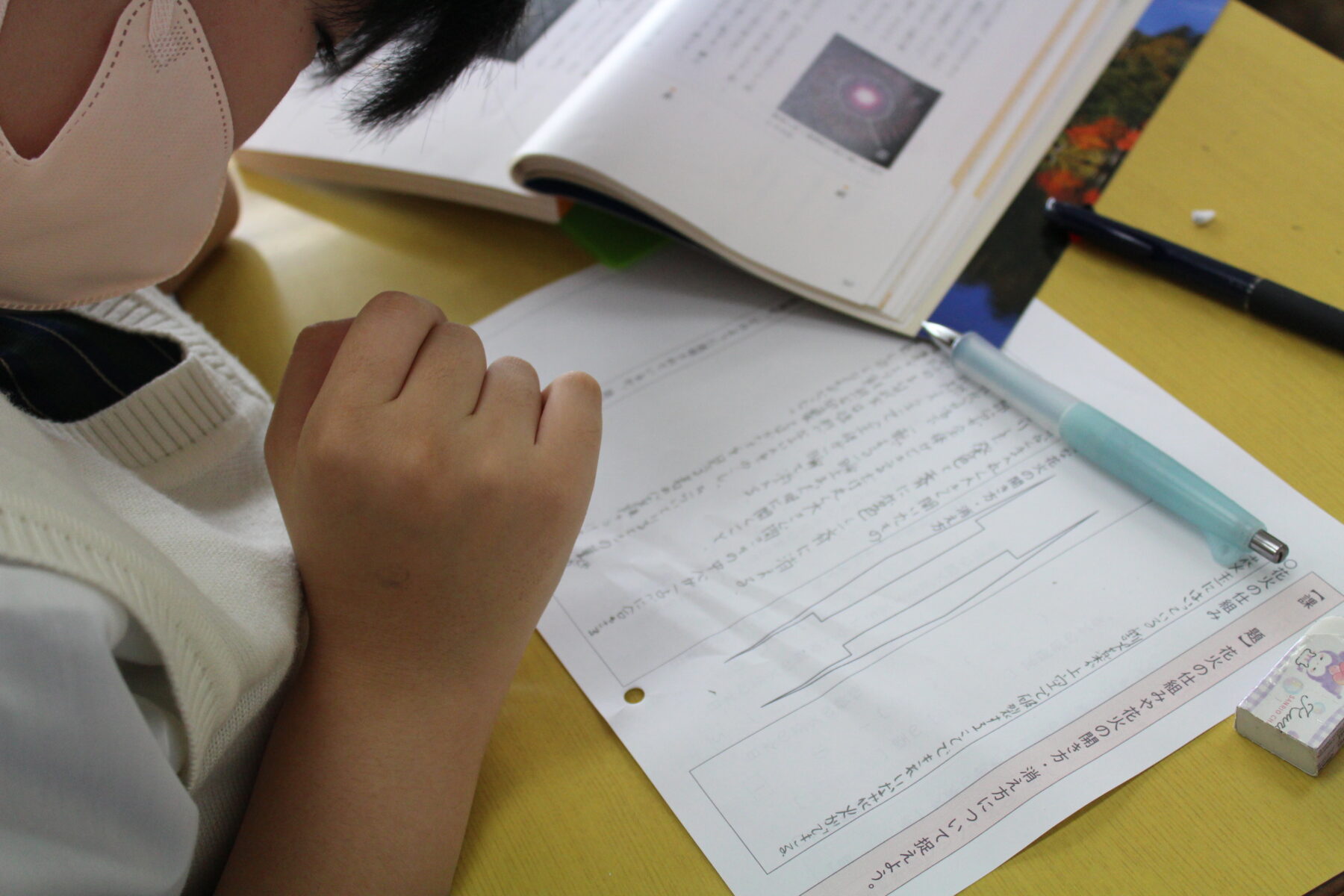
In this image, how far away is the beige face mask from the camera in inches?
15.4

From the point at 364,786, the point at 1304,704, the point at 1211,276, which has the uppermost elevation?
the point at 1211,276

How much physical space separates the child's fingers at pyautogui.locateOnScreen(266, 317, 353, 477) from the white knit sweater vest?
0.04m

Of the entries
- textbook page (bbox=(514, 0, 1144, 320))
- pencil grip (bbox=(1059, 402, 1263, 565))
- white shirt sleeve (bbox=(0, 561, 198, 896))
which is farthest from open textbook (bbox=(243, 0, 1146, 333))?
white shirt sleeve (bbox=(0, 561, 198, 896))

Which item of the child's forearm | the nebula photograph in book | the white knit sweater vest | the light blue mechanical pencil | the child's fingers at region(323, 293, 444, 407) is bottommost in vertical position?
the child's forearm

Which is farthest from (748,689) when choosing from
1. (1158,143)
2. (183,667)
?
(1158,143)

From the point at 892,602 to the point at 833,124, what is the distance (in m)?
0.36

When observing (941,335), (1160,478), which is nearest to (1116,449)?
(1160,478)

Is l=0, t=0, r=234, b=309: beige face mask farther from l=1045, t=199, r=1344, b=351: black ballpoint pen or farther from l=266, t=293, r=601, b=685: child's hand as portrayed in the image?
l=1045, t=199, r=1344, b=351: black ballpoint pen

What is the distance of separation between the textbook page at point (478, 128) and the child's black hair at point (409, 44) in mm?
181

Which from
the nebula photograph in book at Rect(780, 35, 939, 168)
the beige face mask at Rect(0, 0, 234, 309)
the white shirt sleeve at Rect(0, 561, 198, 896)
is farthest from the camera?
the nebula photograph in book at Rect(780, 35, 939, 168)

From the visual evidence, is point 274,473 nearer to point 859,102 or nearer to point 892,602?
point 892,602


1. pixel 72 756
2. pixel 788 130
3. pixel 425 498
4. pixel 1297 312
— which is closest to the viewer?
pixel 72 756

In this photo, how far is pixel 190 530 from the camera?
42 cm

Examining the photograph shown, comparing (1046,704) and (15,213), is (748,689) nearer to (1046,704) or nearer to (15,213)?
(1046,704)
